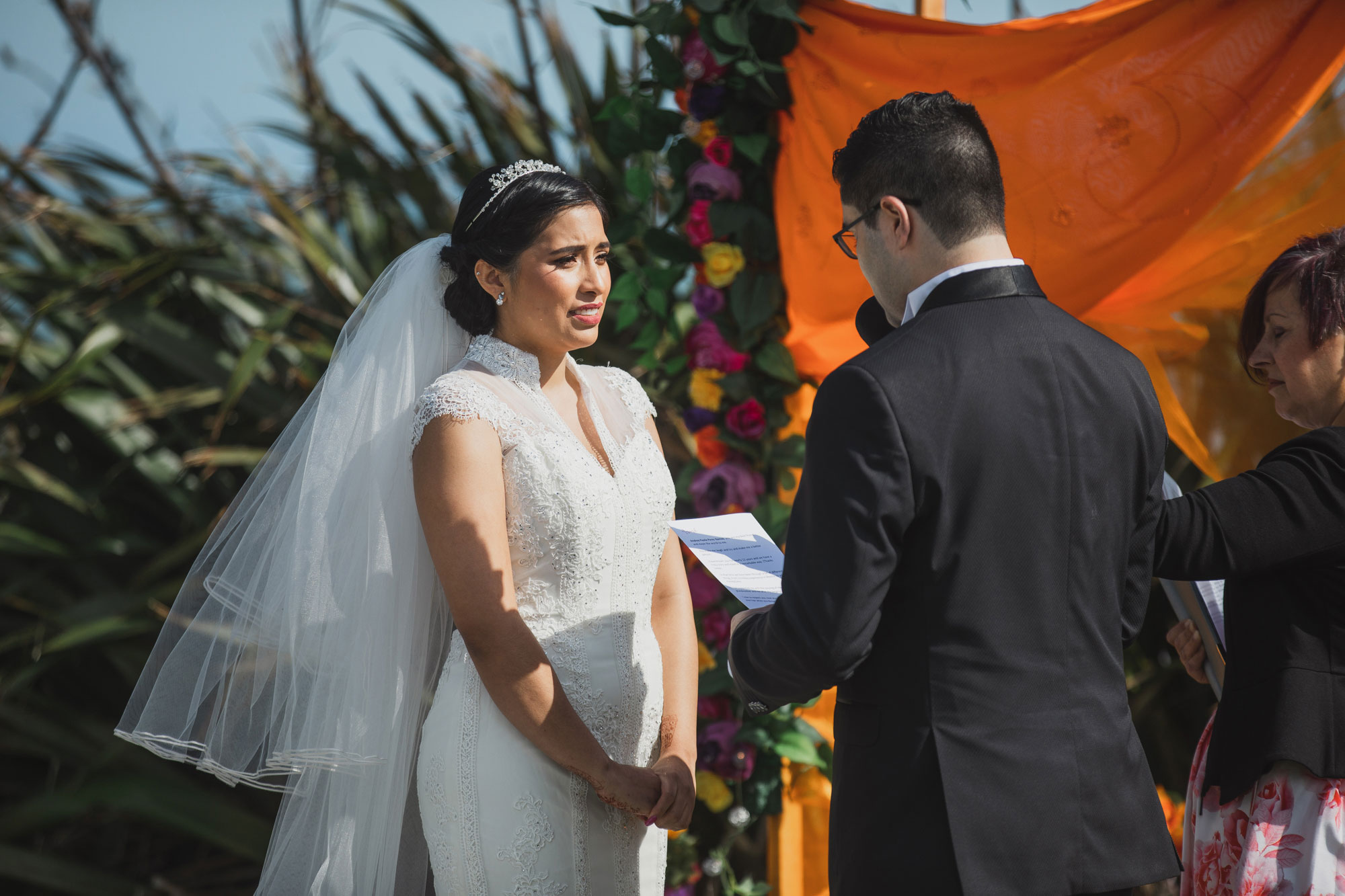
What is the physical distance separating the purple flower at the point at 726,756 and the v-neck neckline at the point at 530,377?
45.3 inches

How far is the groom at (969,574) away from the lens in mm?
1335

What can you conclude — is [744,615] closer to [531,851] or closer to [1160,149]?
[531,851]

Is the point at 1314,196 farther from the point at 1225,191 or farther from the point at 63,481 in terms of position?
the point at 63,481

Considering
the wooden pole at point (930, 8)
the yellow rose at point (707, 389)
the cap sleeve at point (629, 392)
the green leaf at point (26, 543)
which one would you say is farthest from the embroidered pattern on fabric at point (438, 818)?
the green leaf at point (26, 543)

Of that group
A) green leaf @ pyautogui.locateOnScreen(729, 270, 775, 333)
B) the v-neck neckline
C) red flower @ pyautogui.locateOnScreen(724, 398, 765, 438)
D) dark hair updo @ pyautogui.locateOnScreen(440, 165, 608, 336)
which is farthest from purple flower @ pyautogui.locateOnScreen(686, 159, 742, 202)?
the v-neck neckline

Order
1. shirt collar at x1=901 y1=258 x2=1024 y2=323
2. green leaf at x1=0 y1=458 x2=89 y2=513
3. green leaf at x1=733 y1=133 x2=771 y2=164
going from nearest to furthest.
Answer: shirt collar at x1=901 y1=258 x2=1024 y2=323 → green leaf at x1=733 y1=133 x2=771 y2=164 → green leaf at x1=0 y1=458 x2=89 y2=513

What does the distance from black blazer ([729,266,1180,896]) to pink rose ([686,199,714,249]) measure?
4.89ft

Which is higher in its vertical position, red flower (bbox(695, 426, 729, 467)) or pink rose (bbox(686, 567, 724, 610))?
red flower (bbox(695, 426, 729, 467))

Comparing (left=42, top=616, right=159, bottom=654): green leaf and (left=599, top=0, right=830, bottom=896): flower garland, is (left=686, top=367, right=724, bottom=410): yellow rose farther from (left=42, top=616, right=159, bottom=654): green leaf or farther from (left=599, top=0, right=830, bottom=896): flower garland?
(left=42, top=616, right=159, bottom=654): green leaf

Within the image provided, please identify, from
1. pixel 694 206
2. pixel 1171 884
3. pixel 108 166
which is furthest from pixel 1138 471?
pixel 108 166

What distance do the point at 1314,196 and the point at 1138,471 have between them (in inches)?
48.6

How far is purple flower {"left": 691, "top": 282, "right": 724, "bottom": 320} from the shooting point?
2.86 metres

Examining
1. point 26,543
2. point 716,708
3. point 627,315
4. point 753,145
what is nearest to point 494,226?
point 627,315

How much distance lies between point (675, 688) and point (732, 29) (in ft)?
5.66
